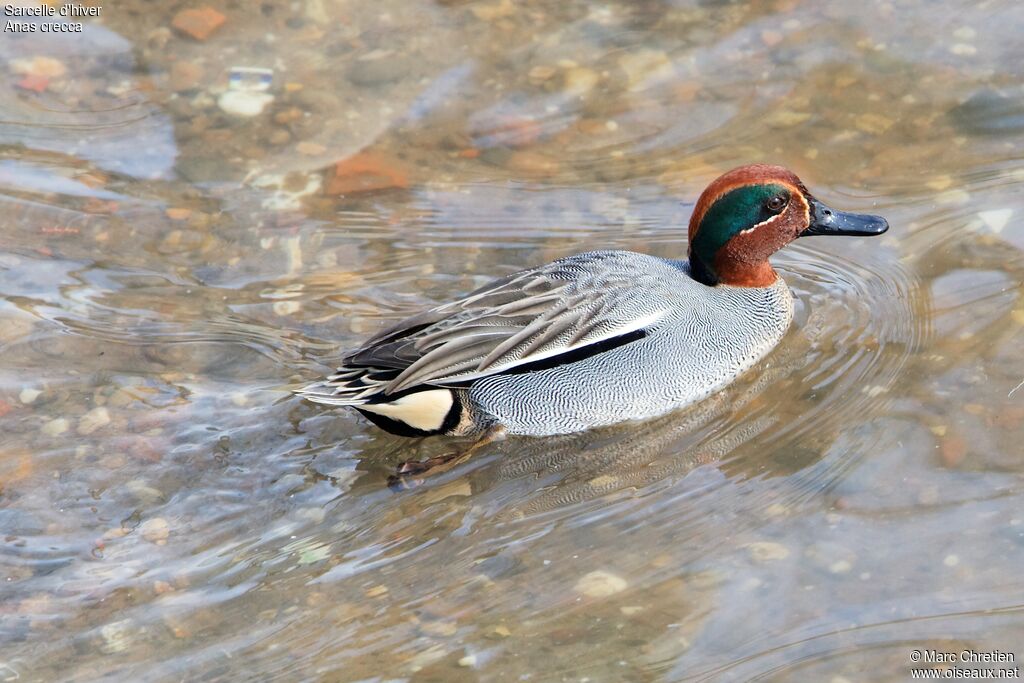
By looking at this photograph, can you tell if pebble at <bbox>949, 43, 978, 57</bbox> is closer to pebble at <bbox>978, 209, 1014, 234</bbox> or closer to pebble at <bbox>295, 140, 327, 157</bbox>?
pebble at <bbox>978, 209, 1014, 234</bbox>

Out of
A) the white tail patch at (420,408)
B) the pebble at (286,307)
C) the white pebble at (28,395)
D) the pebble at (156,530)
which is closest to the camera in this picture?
the pebble at (156,530)

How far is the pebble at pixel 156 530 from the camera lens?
439cm

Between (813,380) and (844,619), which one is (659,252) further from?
(844,619)

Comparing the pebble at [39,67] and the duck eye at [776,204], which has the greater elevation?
the pebble at [39,67]

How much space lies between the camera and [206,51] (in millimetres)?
6844

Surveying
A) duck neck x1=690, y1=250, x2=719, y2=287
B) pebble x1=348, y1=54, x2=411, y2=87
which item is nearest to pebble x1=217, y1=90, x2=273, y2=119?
pebble x1=348, y1=54, x2=411, y2=87

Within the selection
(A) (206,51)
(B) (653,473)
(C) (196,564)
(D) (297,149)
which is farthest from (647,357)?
(A) (206,51)

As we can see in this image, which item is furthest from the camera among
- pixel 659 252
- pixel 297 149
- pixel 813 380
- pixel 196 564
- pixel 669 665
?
pixel 297 149

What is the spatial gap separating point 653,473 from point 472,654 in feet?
3.75

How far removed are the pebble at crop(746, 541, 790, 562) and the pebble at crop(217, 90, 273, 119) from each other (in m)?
3.70

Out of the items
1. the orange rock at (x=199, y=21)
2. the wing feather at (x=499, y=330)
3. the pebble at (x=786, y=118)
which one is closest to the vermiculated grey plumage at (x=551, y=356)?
the wing feather at (x=499, y=330)

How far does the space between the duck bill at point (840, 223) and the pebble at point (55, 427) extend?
316cm

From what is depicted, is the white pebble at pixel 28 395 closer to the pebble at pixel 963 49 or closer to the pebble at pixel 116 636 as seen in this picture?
the pebble at pixel 116 636

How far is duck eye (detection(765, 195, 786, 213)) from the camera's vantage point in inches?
201
